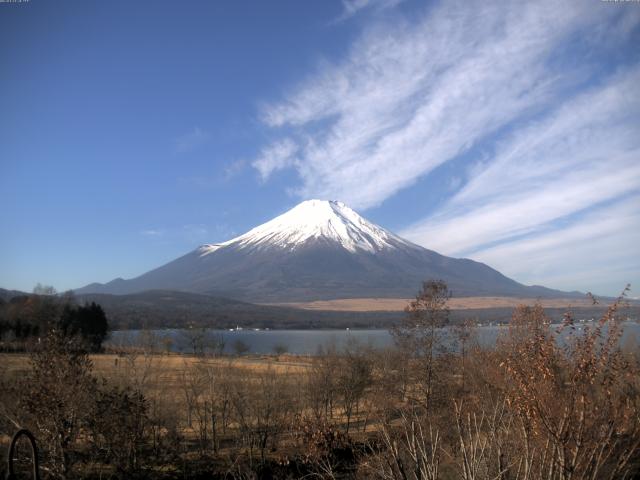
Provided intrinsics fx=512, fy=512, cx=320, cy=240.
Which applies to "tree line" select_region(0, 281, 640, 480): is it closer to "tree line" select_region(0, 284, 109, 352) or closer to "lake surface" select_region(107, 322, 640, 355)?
"lake surface" select_region(107, 322, 640, 355)

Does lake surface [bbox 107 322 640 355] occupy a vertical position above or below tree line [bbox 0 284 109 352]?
below

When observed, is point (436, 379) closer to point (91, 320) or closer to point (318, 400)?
point (318, 400)

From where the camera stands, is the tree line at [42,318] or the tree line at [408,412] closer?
the tree line at [408,412]

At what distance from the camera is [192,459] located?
17297 mm

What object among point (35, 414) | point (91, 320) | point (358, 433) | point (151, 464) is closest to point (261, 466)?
point (151, 464)

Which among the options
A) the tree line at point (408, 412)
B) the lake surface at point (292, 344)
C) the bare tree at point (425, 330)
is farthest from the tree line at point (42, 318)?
the bare tree at point (425, 330)

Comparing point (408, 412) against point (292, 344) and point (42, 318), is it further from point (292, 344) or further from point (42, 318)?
point (292, 344)

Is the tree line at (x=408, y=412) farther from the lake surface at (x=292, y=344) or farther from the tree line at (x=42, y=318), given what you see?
the tree line at (x=42, y=318)

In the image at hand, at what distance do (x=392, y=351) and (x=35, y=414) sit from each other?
19835 mm

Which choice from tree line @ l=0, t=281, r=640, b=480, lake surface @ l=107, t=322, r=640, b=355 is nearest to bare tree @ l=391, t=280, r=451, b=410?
tree line @ l=0, t=281, r=640, b=480

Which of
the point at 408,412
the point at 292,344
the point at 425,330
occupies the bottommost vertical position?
the point at 292,344

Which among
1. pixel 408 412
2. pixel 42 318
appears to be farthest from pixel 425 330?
pixel 42 318

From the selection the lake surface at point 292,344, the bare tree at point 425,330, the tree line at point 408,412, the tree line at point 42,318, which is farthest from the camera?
the tree line at point 42,318

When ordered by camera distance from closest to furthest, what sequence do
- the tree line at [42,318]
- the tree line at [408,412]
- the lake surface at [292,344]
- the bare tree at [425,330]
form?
the tree line at [408,412] → the bare tree at [425,330] → the lake surface at [292,344] → the tree line at [42,318]
